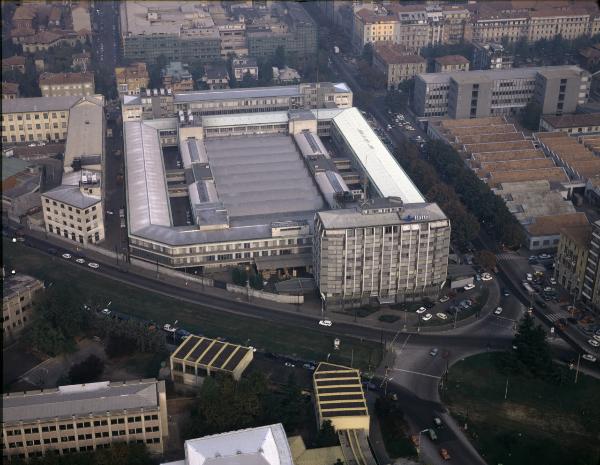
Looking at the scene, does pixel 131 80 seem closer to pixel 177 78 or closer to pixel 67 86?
pixel 177 78

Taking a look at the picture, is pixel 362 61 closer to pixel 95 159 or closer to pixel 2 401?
pixel 95 159

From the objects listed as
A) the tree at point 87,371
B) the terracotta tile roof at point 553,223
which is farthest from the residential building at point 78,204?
the terracotta tile roof at point 553,223

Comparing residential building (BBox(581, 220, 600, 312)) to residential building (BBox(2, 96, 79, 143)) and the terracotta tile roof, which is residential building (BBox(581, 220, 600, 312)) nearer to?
the terracotta tile roof

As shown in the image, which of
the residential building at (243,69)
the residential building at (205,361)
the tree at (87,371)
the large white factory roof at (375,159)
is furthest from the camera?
the residential building at (243,69)

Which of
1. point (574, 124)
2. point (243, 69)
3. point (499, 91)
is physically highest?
point (499, 91)

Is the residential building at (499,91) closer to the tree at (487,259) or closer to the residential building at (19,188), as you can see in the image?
the tree at (487,259)

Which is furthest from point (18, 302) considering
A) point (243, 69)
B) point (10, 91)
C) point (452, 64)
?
point (452, 64)
